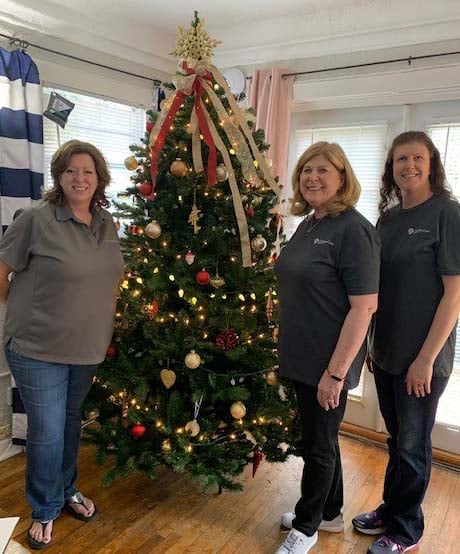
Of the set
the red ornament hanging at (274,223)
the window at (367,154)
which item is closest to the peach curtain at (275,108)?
the window at (367,154)

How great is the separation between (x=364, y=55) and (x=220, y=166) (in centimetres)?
119

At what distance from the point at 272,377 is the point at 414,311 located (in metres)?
0.67

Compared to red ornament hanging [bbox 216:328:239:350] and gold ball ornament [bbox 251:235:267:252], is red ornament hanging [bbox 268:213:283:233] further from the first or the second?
red ornament hanging [bbox 216:328:239:350]

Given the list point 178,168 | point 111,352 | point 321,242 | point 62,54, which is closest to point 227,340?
point 111,352

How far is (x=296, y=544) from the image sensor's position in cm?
175

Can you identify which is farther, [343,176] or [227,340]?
[227,340]

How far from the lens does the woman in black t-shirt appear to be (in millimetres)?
1595

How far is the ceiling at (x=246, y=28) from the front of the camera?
227 centimetres

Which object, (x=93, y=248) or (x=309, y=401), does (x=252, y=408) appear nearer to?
(x=309, y=401)

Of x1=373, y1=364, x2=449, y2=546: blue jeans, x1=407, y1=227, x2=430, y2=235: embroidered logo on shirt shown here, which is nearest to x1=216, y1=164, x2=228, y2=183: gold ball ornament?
x1=407, y1=227, x2=430, y2=235: embroidered logo on shirt

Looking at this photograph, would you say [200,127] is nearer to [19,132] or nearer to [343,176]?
[343,176]

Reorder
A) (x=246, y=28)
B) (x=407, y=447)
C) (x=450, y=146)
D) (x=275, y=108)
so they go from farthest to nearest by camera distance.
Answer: (x=246, y=28)
(x=275, y=108)
(x=450, y=146)
(x=407, y=447)

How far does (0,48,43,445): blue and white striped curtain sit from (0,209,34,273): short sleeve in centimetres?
71

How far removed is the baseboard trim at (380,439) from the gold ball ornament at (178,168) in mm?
1858
